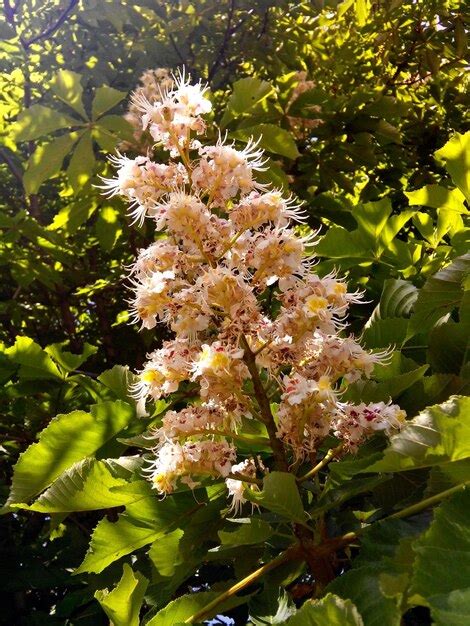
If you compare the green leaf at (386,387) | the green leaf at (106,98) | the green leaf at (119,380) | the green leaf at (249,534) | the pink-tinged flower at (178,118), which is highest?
the pink-tinged flower at (178,118)

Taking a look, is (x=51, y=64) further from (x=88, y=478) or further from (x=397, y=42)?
(x=88, y=478)

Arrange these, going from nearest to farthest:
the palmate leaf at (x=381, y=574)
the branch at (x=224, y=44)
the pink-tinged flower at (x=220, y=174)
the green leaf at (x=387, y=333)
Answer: the palmate leaf at (x=381, y=574) → the pink-tinged flower at (x=220, y=174) → the green leaf at (x=387, y=333) → the branch at (x=224, y=44)

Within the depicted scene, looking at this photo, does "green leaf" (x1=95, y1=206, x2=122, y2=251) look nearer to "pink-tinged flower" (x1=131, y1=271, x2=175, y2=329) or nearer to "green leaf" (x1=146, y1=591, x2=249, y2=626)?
"pink-tinged flower" (x1=131, y1=271, x2=175, y2=329)

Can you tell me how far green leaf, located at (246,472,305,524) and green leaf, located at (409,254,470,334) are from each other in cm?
46

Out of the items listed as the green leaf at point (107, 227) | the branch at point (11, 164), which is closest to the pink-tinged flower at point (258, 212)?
the green leaf at point (107, 227)

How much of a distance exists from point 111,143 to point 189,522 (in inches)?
46.7

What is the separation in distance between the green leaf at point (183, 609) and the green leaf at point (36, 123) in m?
1.33

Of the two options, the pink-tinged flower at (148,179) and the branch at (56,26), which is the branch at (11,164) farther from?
the pink-tinged flower at (148,179)

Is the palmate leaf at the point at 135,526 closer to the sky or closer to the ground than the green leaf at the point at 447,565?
closer to the ground

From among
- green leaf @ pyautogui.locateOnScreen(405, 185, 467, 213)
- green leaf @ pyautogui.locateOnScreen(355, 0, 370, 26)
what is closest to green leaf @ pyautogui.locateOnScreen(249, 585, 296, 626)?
green leaf @ pyautogui.locateOnScreen(405, 185, 467, 213)

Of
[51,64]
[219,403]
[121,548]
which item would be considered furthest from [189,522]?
[51,64]

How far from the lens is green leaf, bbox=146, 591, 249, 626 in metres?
0.88

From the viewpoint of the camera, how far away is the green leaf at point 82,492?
0.98 meters

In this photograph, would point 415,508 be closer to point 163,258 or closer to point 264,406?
point 264,406
